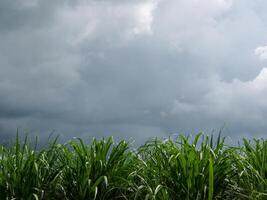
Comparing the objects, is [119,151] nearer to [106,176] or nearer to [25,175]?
[106,176]

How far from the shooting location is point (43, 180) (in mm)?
5684

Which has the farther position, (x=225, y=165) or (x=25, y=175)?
(x=25, y=175)

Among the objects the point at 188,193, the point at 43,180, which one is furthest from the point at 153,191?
the point at 43,180

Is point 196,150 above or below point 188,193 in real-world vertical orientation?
above

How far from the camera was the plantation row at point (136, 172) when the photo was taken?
5.00 meters

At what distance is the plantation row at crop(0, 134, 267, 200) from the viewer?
5.00 meters

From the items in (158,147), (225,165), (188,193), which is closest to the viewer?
(188,193)

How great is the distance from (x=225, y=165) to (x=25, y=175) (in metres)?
2.19

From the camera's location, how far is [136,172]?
548cm

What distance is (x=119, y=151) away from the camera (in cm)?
575

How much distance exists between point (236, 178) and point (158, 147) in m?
0.90

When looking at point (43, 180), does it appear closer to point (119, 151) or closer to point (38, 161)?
point (38, 161)

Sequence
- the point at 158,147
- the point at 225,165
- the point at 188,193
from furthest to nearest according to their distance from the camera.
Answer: the point at 158,147, the point at 225,165, the point at 188,193

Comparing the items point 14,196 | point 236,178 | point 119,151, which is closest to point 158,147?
point 119,151
